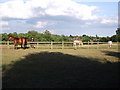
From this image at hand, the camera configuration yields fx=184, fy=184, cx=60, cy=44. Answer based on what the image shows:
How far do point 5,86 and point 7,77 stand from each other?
1.15 metres

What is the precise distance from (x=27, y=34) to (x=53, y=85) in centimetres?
7894

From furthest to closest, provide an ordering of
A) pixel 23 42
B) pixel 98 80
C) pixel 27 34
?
pixel 27 34 < pixel 23 42 < pixel 98 80

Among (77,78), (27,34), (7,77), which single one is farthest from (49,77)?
(27,34)

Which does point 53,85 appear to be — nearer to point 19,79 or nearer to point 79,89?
point 79,89

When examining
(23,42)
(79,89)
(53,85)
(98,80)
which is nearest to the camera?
(79,89)

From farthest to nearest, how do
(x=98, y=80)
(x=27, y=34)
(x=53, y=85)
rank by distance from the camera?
(x=27, y=34) → (x=98, y=80) → (x=53, y=85)

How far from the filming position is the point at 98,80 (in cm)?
583

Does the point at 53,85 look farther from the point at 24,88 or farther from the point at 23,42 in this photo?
the point at 23,42

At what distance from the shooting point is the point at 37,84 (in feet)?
17.3

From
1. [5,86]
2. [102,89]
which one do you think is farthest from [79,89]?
[5,86]

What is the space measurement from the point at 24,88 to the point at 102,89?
2.05 metres

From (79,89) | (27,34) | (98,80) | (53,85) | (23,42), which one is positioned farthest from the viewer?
(27,34)

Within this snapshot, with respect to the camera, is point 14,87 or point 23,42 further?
point 23,42

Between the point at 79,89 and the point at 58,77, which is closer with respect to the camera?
the point at 79,89
